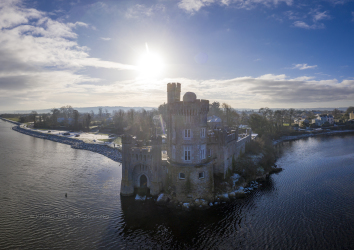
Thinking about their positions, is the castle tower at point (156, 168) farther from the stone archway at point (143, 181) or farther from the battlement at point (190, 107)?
the battlement at point (190, 107)

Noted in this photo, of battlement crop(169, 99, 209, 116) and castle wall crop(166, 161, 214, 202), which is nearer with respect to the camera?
battlement crop(169, 99, 209, 116)

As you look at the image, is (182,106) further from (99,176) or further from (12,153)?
(12,153)

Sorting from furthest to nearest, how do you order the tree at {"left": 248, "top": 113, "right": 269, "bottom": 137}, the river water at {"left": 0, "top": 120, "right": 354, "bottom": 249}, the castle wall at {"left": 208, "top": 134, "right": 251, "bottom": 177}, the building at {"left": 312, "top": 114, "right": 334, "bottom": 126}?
1. the building at {"left": 312, "top": 114, "right": 334, "bottom": 126}
2. the tree at {"left": 248, "top": 113, "right": 269, "bottom": 137}
3. the castle wall at {"left": 208, "top": 134, "right": 251, "bottom": 177}
4. the river water at {"left": 0, "top": 120, "right": 354, "bottom": 249}

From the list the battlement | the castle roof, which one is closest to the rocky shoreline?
the battlement

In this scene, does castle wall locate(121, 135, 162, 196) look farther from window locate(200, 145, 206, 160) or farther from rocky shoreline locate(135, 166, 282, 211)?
window locate(200, 145, 206, 160)

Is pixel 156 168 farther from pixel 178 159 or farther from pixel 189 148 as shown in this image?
pixel 189 148
